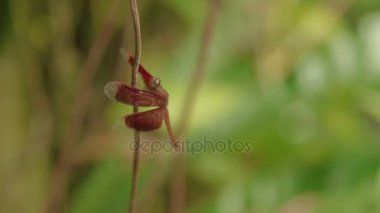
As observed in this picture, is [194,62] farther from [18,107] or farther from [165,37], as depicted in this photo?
[18,107]

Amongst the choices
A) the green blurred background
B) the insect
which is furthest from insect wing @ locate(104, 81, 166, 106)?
the green blurred background

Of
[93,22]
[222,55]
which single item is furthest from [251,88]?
[93,22]

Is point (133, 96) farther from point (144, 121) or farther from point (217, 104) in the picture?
point (217, 104)

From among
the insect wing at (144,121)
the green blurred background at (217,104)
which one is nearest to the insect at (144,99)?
the insect wing at (144,121)

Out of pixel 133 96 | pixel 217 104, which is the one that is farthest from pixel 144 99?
pixel 217 104

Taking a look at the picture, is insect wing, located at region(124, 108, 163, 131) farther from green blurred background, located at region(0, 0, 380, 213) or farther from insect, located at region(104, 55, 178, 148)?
green blurred background, located at region(0, 0, 380, 213)

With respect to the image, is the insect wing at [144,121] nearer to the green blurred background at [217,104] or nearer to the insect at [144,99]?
the insect at [144,99]
